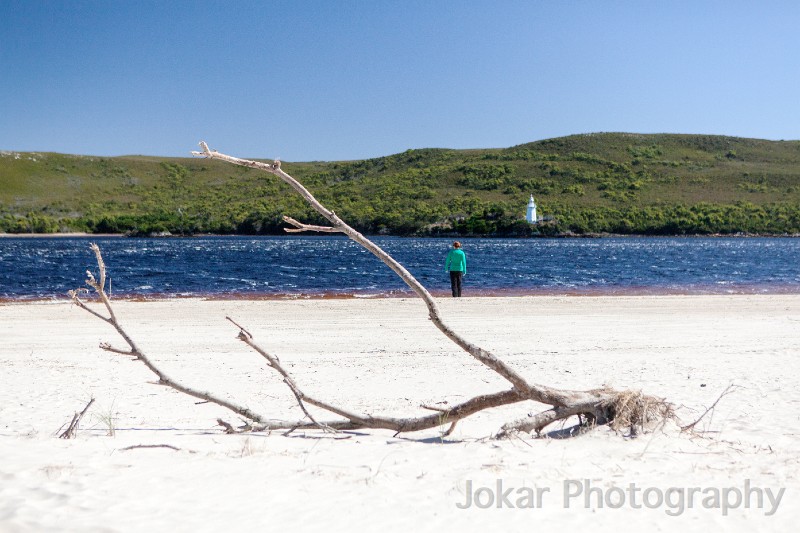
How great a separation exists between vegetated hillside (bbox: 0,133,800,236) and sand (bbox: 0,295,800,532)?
3801 inches

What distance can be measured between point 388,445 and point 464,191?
420 feet

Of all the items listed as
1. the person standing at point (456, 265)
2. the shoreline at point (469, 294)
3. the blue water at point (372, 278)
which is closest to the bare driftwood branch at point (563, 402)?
the person standing at point (456, 265)

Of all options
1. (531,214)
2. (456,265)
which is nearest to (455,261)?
(456,265)

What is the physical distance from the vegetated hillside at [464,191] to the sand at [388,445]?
96550 mm

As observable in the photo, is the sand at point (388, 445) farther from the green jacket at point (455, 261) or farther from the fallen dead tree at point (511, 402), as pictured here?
the green jacket at point (455, 261)

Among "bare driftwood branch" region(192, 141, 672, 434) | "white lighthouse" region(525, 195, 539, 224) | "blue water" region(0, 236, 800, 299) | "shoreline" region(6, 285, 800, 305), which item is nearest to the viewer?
"bare driftwood branch" region(192, 141, 672, 434)

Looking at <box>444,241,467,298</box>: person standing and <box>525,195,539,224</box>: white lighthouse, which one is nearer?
<box>444,241,467,298</box>: person standing

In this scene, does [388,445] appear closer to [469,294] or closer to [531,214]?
[469,294]

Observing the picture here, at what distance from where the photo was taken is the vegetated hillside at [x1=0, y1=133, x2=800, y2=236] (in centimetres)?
11425

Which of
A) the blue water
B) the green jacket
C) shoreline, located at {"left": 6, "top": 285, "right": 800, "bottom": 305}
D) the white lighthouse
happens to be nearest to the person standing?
the green jacket

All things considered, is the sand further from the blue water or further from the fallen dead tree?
the blue water

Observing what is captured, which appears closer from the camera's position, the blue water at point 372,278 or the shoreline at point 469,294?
the shoreline at point 469,294

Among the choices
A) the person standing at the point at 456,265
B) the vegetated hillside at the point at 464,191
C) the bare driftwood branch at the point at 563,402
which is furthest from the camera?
the vegetated hillside at the point at 464,191

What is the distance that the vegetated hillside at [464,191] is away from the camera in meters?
114
